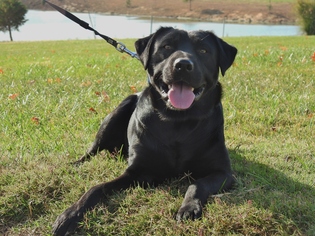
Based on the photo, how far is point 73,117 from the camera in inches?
211

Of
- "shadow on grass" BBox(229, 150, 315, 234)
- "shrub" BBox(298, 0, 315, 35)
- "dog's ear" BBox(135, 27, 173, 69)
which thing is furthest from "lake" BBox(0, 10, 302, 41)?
"shadow on grass" BBox(229, 150, 315, 234)

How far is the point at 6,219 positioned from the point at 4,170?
0.65 metres

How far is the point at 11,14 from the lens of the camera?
51.2 m

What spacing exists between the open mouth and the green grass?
0.62 meters

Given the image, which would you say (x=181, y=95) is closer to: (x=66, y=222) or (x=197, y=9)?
(x=66, y=222)

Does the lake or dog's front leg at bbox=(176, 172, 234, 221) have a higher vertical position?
dog's front leg at bbox=(176, 172, 234, 221)

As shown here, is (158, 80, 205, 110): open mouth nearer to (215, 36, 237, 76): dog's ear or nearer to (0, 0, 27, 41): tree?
(215, 36, 237, 76): dog's ear

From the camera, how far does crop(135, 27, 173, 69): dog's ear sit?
3.53 m

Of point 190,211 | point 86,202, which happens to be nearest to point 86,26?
point 86,202

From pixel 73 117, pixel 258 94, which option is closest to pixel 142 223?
pixel 73 117

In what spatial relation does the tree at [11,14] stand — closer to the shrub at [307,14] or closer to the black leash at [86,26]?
the shrub at [307,14]

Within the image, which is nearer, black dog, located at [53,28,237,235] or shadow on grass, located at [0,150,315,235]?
shadow on grass, located at [0,150,315,235]

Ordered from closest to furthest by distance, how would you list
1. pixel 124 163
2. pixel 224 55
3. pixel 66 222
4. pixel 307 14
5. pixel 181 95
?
pixel 66 222, pixel 181 95, pixel 224 55, pixel 124 163, pixel 307 14

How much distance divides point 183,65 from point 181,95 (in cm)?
26
